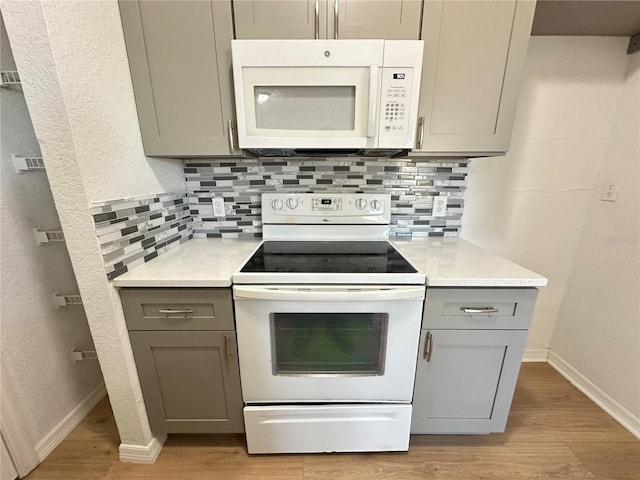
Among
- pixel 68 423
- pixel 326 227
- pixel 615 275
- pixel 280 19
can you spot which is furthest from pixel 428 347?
pixel 68 423

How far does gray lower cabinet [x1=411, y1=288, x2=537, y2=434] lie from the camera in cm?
106

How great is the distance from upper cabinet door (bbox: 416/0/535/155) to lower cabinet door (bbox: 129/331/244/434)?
49.5 inches

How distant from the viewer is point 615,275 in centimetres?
145

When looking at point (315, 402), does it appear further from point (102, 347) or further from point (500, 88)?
point (500, 88)

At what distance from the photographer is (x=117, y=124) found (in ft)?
3.43

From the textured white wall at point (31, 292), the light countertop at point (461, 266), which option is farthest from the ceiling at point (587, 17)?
the textured white wall at point (31, 292)

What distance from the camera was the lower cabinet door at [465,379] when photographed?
43.6 inches

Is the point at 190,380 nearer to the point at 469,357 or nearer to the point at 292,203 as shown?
the point at 292,203

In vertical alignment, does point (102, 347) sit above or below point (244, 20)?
below

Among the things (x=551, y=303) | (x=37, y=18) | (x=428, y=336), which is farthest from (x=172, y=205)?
(x=551, y=303)

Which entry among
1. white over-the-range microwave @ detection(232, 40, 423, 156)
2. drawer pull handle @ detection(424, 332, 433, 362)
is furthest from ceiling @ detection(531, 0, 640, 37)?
drawer pull handle @ detection(424, 332, 433, 362)

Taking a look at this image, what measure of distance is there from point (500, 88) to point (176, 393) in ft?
6.31

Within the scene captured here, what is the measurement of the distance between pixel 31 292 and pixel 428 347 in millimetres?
1714

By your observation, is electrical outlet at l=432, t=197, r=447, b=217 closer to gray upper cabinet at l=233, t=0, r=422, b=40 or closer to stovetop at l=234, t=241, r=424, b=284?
stovetop at l=234, t=241, r=424, b=284
